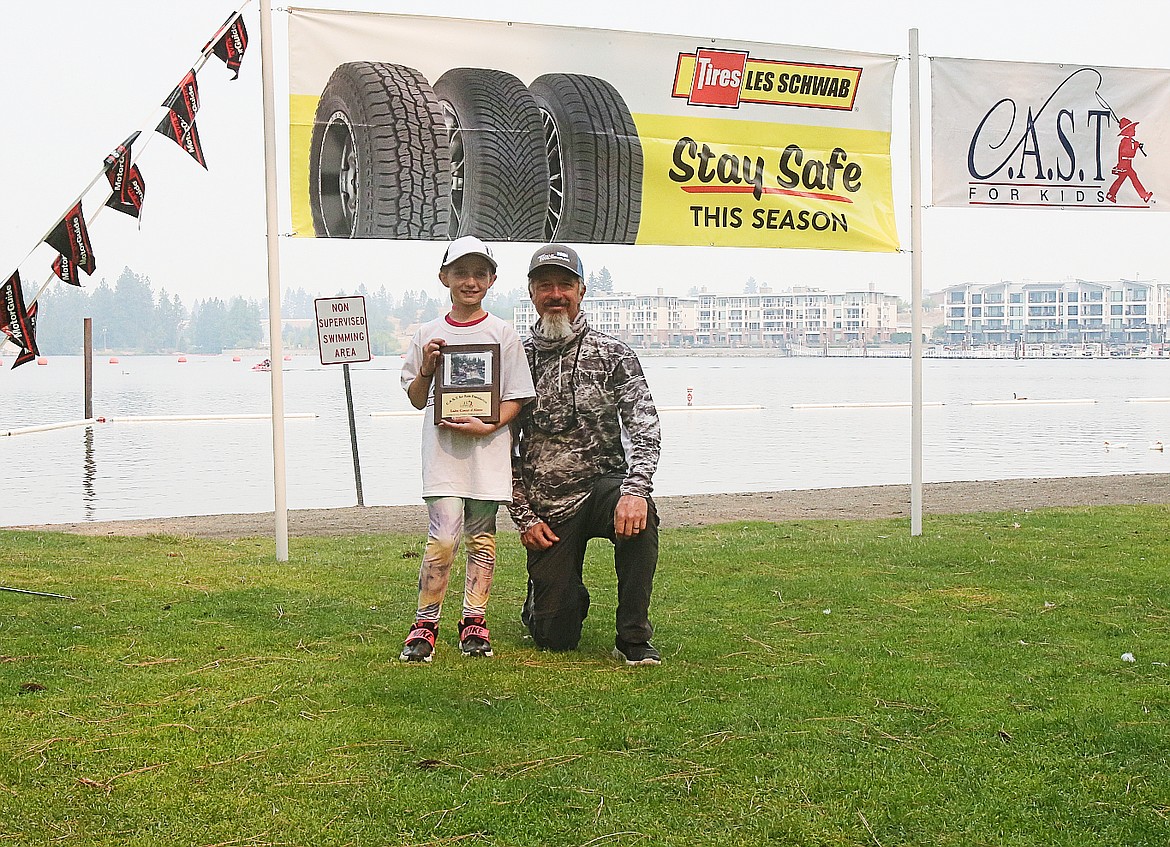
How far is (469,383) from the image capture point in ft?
19.3

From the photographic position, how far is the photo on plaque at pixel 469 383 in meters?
5.87

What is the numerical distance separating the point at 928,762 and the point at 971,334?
171 m

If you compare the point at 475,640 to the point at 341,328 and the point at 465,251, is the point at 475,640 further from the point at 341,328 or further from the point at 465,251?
the point at 341,328

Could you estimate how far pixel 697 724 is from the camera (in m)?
4.88

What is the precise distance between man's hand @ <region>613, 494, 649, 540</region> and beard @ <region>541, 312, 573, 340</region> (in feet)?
2.71

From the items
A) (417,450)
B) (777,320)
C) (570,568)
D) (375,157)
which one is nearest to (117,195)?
(375,157)

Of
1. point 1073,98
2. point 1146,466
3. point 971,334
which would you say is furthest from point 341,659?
point 971,334

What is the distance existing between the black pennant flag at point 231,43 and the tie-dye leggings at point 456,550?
4034mm

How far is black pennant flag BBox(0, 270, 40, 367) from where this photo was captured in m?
7.28

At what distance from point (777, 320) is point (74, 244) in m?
145

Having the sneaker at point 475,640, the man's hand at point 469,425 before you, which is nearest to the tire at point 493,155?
the man's hand at point 469,425

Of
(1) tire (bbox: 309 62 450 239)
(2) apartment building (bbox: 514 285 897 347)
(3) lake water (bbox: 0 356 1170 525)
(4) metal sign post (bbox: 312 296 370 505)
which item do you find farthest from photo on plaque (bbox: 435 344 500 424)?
(2) apartment building (bbox: 514 285 897 347)

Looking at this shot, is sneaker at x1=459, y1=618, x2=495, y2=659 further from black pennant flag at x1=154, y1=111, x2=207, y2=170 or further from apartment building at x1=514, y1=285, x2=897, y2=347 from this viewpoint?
apartment building at x1=514, y1=285, x2=897, y2=347

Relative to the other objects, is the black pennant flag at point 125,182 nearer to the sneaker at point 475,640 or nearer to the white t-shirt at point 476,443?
the white t-shirt at point 476,443
